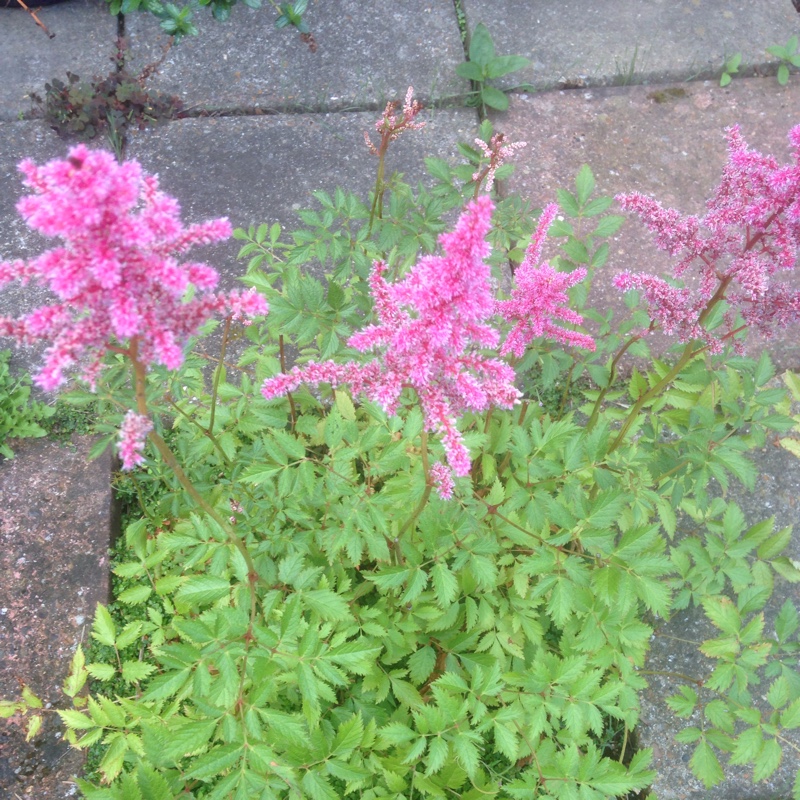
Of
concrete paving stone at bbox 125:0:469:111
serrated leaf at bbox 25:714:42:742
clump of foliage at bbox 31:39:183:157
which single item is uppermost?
concrete paving stone at bbox 125:0:469:111

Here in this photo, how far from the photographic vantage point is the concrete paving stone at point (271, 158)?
3.43m

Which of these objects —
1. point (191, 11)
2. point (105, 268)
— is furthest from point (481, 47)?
point (105, 268)

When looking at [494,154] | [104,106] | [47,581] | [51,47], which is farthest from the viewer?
[51,47]

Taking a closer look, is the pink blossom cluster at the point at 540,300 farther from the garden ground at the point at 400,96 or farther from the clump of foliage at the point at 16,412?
the clump of foliage at the point at 16,412

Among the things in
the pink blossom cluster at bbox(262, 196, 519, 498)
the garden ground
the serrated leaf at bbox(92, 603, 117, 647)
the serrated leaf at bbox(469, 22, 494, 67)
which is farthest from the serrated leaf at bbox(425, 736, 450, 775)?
the serrated leaf at bbox(469, 22, 494, 67)

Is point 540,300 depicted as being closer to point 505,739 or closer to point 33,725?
point 505,739

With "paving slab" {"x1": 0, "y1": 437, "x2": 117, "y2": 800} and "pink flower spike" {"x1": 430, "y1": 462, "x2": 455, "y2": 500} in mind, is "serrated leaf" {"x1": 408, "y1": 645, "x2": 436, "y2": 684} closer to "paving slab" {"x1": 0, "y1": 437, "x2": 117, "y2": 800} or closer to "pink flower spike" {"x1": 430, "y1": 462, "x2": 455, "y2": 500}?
"pink flower spike" {"x1": 430, "y1": 462, "x2": 455, "y2": 500}

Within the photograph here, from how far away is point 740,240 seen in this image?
202cm

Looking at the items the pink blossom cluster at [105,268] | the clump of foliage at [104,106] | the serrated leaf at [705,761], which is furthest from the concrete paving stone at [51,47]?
the serrated leaf at [705,761]

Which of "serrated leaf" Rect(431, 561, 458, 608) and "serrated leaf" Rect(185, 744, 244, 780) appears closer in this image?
"serrated leaf" Rect(185, 744, 244, 780)

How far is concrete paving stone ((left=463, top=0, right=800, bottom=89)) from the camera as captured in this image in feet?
13.0

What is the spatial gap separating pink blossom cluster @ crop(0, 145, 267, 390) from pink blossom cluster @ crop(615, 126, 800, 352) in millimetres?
1224

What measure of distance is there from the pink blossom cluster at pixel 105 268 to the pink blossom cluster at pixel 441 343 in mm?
290

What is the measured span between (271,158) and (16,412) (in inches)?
64.2
